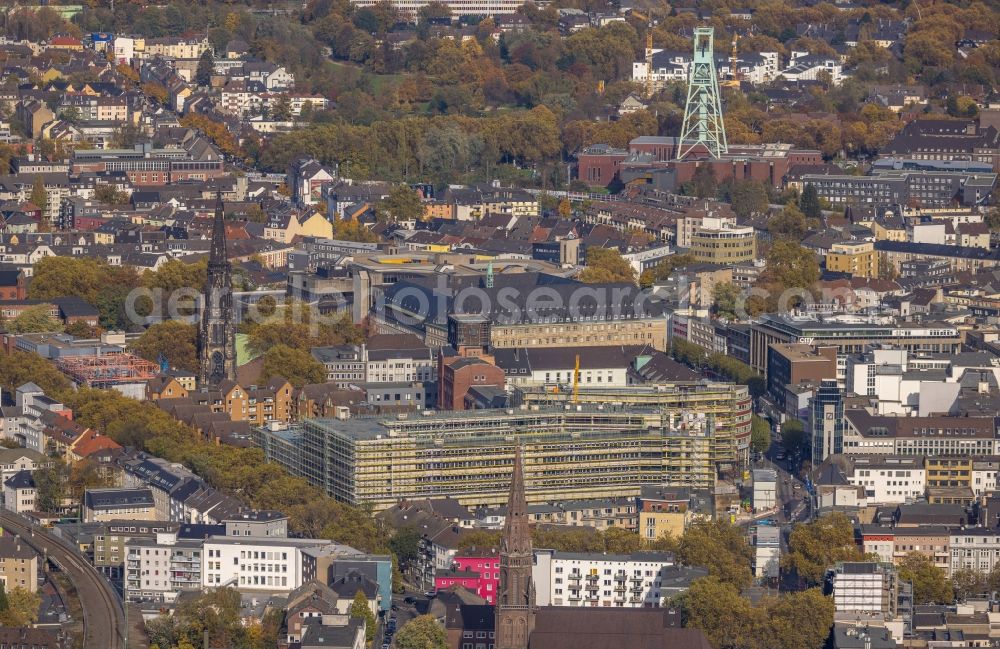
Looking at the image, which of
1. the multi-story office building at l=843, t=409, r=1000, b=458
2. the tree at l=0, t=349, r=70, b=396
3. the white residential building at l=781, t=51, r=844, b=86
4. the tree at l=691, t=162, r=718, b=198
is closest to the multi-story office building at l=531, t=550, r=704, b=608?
the multi-story office building at l=843, t=409, r=1000, b=458

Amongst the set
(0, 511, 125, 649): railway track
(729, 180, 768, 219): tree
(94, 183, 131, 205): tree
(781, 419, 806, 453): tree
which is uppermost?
(0, 511, 125, 649): railway track

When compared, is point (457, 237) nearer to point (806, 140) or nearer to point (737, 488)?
point (806, 140)

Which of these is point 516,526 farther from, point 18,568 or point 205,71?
point 205,71

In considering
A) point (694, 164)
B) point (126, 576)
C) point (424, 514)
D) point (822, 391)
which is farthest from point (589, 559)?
point (694, 164)

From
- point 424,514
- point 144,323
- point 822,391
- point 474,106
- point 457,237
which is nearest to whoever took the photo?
point 424,514

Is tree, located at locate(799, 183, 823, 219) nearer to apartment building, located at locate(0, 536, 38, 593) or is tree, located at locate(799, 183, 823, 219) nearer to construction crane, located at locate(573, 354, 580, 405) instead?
construction crane, located at locate(573, 354, 580, 405)

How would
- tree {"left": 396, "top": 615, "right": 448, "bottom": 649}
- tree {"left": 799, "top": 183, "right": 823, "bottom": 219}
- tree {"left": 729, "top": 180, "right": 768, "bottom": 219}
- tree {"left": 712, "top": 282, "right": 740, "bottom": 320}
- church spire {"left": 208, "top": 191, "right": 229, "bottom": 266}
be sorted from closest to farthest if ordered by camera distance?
tree {"left": 396, "top": 615, "right": 448, "bottom": 649}
church spire {"left": 208, "top": 191, "right": 229, "bottom": 266}
tree {"left": 712, "top": 282, "right": 740, "bottom": 320}
tree {"left": 799, "top": 183, "right": 823, "bottom": 219}
tree {"left": 729, "top": 180, "right": 768, "bottom": 219}

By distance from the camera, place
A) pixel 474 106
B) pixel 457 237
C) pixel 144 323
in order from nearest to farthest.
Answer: pixel 144 323
pixel 457 237
pixel 474 106
